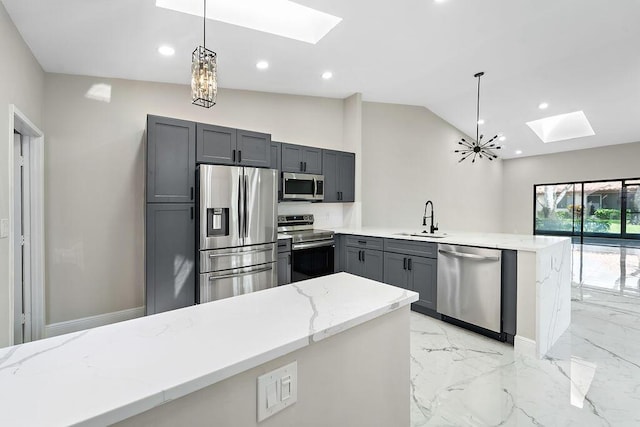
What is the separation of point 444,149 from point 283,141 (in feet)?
12.6

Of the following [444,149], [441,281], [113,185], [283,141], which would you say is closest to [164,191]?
[113,185]

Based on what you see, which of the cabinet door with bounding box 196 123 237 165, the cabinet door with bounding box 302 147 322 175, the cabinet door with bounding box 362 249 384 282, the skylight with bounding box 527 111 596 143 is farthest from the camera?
the skylight with bounding box 527 111 596 143

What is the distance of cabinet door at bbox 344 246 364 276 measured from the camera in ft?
13.1

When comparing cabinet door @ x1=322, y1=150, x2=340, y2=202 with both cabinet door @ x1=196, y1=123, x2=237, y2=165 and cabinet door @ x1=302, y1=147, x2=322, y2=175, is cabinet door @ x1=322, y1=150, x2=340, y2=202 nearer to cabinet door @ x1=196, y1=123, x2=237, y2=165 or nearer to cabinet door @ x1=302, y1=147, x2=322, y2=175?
Answer: cabinet door @ x1=302, y1=147, x2=322, y2=175

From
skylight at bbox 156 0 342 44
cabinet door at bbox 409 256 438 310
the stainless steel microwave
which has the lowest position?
cabinet door at bbox 409 256 438 310

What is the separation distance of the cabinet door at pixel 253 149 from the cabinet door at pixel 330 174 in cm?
107

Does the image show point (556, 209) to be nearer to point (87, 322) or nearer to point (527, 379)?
point (527, 379)

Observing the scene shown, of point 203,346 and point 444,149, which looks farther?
point 444,149

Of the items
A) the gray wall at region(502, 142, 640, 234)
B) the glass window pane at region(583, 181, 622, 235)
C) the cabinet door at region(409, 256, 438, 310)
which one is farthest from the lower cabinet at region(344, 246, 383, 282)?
the glass window pane at region(583, 181, 622, 235)

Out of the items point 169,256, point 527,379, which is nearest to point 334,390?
point 527,379

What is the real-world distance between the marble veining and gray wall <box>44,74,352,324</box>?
122 inches

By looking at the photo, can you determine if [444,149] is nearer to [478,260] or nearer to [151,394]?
[478,260]

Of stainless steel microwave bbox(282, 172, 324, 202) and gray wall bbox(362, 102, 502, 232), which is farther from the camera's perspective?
gray wall bbox(362, 102, 502, 232)

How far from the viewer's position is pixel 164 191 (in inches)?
116
